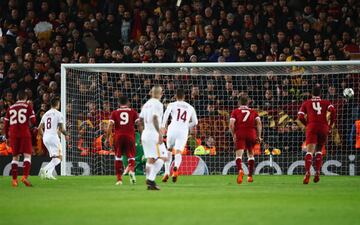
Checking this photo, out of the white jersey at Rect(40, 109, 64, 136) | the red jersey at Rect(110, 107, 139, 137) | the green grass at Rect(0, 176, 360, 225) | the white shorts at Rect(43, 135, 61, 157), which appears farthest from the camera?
the white shorts at Rect(43, 135, 61, 157)

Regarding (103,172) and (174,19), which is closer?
(103,172)

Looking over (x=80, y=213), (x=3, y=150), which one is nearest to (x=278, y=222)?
(x=80, y=213)

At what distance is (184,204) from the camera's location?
1238cm

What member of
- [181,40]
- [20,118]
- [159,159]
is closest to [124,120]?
[159,159]

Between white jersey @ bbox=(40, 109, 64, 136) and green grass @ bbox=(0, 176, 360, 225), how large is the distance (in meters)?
2.48

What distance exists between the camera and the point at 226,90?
23.6 metres

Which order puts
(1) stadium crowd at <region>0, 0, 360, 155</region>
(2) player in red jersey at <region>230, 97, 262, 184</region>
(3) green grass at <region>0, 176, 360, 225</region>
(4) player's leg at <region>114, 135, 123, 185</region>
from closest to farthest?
(3) green grass at <region>0, 176, 360, 225</region>, (4) player's leg at <region>114, 135, 123, 185</region>, (2) player in red jersey at <region>230, 97, 262, 184</region>, (1) stadium crowd at <region>0, 0, 360, 155</region>

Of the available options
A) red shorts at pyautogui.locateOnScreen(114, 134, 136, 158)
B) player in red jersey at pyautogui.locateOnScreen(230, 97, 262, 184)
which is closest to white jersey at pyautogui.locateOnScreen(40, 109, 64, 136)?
red shorts at pyautogui.locateOnScreen(114, 134, 136, 158)

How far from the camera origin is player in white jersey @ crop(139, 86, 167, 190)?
50.5 feet

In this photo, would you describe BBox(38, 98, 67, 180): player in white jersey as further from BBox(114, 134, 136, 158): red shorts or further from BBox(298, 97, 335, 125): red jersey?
BBox(298, 97, 335, 125): red jersey

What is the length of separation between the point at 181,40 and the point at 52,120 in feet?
21.1

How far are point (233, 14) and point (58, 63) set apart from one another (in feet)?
16.5

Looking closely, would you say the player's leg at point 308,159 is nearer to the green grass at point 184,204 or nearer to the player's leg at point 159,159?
the green grass at point 184,204

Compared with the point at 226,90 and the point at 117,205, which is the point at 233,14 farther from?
the point at 117,205
